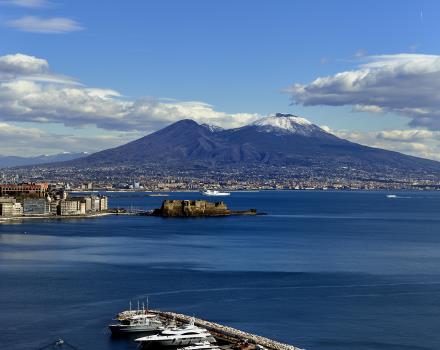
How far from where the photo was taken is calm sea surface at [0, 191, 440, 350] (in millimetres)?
26547

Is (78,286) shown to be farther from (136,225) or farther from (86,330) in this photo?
(136,225)

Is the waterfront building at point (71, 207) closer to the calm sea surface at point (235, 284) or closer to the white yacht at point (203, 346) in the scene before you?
the calm sea surface at point (235, 284)

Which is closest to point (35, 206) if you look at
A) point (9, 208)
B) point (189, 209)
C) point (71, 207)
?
point (9, 208)

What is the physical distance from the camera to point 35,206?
86.9 m

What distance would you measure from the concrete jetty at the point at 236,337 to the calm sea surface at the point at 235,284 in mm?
1198

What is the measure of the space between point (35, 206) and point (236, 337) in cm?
6496

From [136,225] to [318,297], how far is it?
146 feet

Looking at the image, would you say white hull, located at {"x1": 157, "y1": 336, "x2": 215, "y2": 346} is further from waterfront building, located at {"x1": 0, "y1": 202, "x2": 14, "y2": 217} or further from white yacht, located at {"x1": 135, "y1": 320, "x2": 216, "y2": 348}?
waterfront building, located at {"x1": 0, "y1": 202, "x2": 14, "y2": 217}

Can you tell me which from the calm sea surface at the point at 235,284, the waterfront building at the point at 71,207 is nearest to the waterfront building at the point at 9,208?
the waterfront building at the point at 71,207

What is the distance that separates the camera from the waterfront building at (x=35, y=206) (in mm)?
86250

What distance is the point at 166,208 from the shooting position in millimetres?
90625

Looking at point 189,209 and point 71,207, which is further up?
point 71,207

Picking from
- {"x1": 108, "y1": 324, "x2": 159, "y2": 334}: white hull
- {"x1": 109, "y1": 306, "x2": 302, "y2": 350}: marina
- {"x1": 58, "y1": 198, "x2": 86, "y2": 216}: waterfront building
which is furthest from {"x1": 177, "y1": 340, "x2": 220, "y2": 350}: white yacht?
{"x1": 58, "y1": 198, "x2": 86, "y2": 216}: waterfront building

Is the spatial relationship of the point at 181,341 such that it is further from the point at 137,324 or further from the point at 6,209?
the point at 6,209
